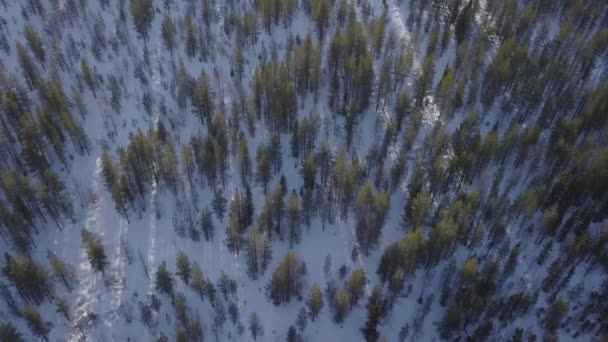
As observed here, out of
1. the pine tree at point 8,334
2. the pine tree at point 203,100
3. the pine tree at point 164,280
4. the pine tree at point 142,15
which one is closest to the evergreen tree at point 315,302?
the pine tree at point 164,280

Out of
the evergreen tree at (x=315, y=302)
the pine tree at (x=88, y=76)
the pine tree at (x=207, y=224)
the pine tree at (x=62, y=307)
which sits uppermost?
the pine tree at (x=88, y=76)

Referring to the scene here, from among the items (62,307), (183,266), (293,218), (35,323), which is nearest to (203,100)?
(293,218)

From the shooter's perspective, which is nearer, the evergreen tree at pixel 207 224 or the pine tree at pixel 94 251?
the pine tree at pixel 94 251

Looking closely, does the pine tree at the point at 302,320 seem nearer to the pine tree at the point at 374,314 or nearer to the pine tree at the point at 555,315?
the pine tree at the point at 374,314

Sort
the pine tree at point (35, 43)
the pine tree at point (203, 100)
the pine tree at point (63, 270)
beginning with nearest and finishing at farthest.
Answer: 1. the pine tree at point (63, 270)
2. the pine tree at point (203, 100)
3. the pine tree at point (35, 43)

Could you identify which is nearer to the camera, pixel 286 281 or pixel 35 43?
pixel 286 281

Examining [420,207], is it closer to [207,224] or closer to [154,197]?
[207,224]
